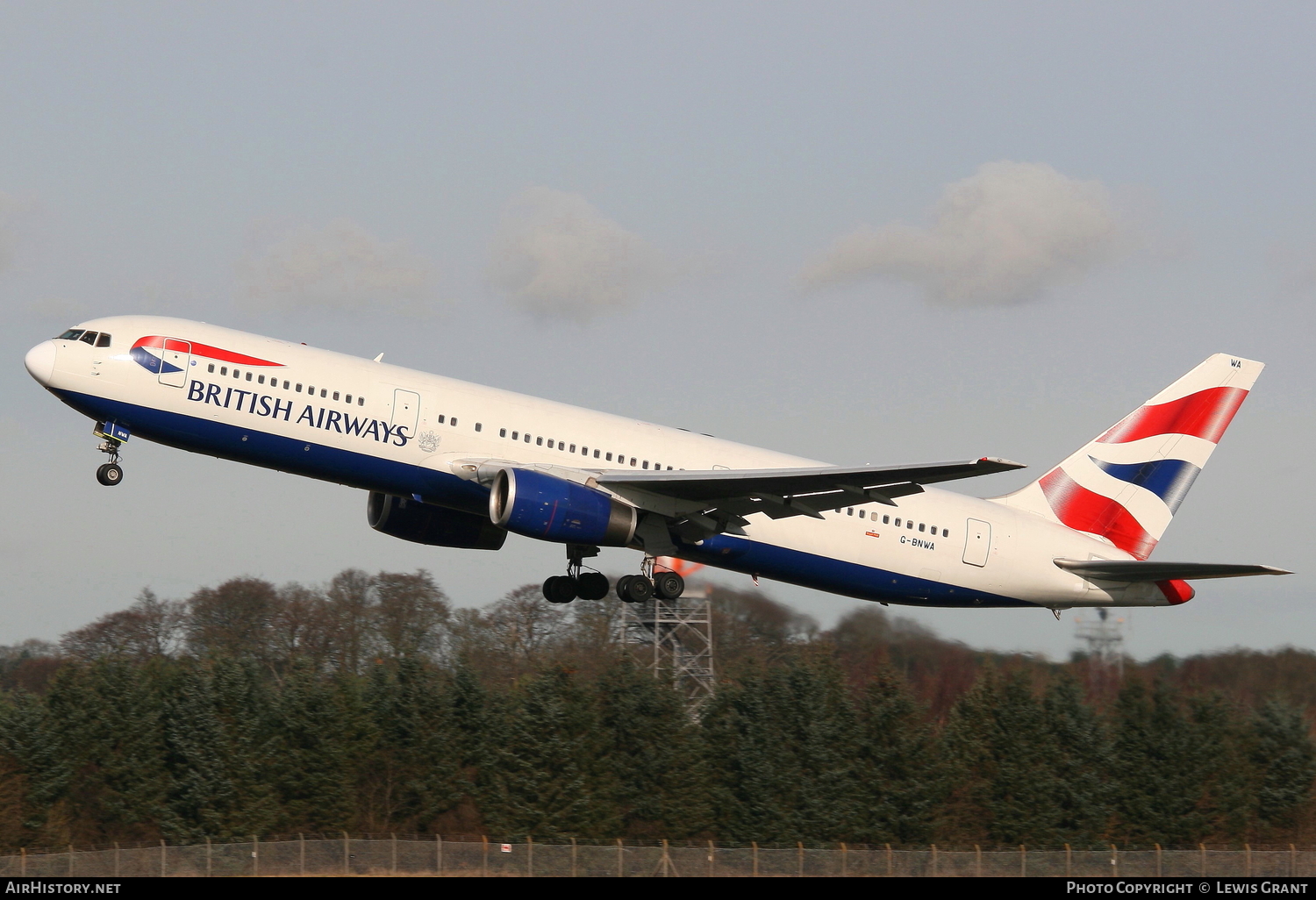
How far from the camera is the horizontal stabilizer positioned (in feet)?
107

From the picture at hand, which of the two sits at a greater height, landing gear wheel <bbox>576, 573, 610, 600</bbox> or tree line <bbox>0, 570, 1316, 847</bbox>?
landing gear wheel <bbox>576, 573, 610, 600</bbox>

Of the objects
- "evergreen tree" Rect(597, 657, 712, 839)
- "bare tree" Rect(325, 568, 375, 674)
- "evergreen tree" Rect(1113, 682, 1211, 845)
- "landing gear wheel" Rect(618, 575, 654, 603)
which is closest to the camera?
"landing gear wheel" Rect(618, 575, 654, 603)

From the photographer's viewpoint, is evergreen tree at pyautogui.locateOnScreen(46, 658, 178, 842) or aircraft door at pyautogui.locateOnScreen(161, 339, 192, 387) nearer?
aircraft door at pyautogui.locateOnScreen(161, 339, 192, 387)

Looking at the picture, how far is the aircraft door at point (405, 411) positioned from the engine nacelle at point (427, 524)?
434 cm

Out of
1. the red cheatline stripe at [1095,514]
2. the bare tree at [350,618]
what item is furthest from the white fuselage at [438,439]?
the bare tree at [350,618]

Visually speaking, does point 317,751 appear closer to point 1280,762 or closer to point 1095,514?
point 1095,514

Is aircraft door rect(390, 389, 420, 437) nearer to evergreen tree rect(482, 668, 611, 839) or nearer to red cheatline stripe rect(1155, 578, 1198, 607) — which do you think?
red cheatline stripe rect(1155, 578, 1198, 607)

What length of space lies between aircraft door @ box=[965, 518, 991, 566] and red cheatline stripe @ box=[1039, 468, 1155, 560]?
3.20 metres

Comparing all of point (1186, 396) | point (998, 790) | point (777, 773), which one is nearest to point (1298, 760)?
point (998, 790)

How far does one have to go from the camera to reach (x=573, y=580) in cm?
3572

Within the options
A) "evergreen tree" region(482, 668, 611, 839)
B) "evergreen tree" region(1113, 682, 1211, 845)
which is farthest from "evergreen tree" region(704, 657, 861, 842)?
"evergreen tree" region(1113, 682, 1211, 845)

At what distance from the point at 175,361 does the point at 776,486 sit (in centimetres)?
1320
